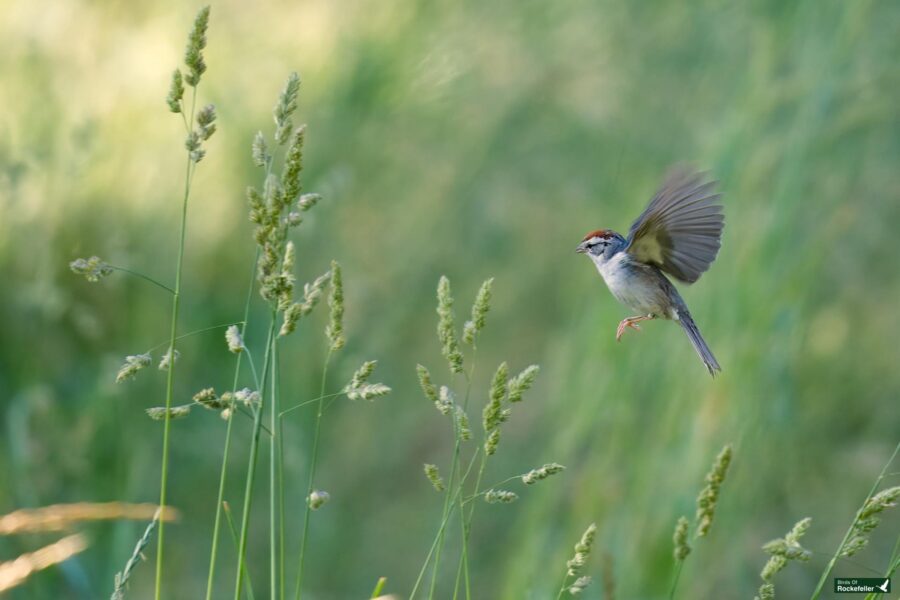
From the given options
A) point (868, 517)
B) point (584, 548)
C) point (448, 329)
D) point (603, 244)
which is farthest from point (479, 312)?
point (603, 244)

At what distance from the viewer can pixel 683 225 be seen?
1.54 m

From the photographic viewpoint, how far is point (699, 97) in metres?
3.89

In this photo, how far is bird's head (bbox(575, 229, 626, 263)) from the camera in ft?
5.86

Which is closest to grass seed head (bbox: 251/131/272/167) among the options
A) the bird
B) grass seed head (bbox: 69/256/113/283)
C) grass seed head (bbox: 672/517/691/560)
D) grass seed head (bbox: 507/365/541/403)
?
grass seed head (bbox: 69/256/113/283)

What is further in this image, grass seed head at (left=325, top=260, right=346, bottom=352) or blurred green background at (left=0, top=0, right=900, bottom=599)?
blurred green background at (left=0, top=0, right=900, bottom=599)

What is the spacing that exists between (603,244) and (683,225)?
10.9 inches

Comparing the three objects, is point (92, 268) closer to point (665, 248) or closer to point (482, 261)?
point (665, 248)

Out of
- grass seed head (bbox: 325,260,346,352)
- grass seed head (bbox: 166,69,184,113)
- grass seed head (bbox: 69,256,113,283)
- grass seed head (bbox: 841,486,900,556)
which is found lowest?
grass seed head (bbox: 841,486,900,556)

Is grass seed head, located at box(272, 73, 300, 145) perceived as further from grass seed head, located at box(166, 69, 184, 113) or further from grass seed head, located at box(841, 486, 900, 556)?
grass seed head, located at box(841, 486, 900, 556)

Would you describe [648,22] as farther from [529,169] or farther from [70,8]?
[70,8]

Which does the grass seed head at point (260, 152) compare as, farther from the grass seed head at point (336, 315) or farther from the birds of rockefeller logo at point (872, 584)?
the birds of rockefeller logo at point (872, 584)

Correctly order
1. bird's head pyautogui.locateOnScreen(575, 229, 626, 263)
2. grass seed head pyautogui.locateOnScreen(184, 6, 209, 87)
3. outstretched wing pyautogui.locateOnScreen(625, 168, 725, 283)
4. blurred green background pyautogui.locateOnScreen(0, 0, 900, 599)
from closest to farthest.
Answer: grass seed head pyautogui.locateOnScreen(184, 6, 209, 87) → outstretched wing pyautogui.locateOnScreen(625, 168, 725, 283) → bird's head pyautogui.locateOnScreen(575, 229, 626, 263) → blurred green background pyautogui.locateOnScreen(0, 0, 900, 599)

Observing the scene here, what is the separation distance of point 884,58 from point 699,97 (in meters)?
1.04

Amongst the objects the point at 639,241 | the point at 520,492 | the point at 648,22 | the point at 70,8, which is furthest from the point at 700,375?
the point at 70,8
